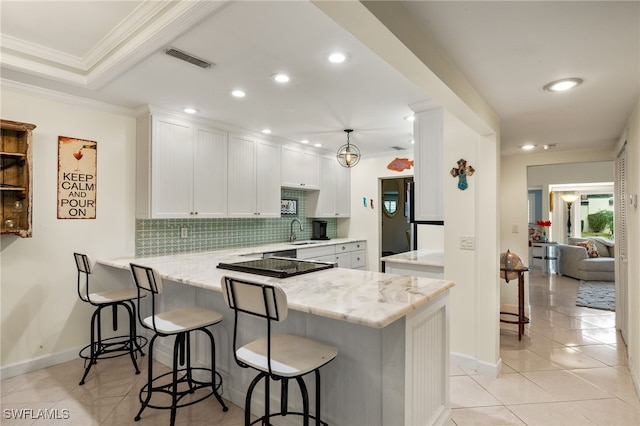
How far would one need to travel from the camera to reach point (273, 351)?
1753 millimetres

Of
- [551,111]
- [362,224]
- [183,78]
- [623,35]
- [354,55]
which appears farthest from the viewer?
[362,224]

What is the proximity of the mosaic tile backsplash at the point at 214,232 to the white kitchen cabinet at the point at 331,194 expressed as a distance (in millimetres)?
236

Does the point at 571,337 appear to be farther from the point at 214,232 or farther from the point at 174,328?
the point at 214,232

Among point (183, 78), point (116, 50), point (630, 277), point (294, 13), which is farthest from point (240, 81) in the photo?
point (630, 277)

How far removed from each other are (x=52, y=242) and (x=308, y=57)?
8.89 ft

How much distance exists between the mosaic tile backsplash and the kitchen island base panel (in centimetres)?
197

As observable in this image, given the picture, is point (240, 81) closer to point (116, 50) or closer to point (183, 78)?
point (183, 78)

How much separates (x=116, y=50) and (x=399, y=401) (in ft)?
9.19

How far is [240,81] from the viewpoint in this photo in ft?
8.93

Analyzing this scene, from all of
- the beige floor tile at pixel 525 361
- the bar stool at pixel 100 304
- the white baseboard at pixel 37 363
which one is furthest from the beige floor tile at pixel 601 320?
the white baseboard at pixel 37 363

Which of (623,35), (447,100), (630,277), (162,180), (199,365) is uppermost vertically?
(623,35)

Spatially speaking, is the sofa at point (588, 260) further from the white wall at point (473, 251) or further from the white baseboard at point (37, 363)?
the white baseboard at point (37, 363)

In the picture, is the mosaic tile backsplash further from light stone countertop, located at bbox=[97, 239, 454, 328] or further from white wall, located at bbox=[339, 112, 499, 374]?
white wall, located at bbox=[339, 112, 499, 374]

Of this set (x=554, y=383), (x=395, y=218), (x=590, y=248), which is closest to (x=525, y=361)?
(x=554, y=383)
